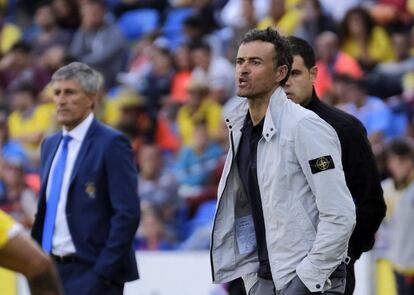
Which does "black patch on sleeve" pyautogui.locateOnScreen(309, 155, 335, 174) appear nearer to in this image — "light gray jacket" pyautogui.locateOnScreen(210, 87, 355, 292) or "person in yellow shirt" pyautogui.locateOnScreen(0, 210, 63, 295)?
"light gray jacket" pyautogui.locateOnScreen(210, 87, 355, 292)

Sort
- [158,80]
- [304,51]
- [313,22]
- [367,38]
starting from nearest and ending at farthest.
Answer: [304,51], [367,38], [313,22], [158,80]

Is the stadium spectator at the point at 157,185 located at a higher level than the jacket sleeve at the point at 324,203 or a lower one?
lower

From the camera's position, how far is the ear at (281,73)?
5.77 meters

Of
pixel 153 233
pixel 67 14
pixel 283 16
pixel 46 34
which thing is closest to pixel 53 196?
pixel 153 233

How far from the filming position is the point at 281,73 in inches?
228

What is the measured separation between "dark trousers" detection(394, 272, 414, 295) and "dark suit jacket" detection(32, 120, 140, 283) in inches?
160

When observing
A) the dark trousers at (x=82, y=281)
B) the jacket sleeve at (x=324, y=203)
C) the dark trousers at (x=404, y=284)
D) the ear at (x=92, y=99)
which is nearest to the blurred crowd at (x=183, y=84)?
the dark trousers at (x=404, y=284)

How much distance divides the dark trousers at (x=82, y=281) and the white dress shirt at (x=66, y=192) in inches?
4.1

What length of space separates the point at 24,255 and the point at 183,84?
1106 centimetres

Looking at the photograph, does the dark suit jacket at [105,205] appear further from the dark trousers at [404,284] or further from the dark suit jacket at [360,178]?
the dark trousers at [404,284]

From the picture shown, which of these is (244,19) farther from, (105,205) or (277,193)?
(277,193)

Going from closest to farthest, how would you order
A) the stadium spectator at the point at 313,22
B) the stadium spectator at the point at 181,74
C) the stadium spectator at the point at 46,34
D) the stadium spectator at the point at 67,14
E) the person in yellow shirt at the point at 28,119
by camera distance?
the stadium spectator at the point at 313,22 < the stadium spectator at the point at 181,74 < the person in yellow shirt at the point at 28,119 < the stadium spectator at the point at 46,34 < the stadium spectator at the point at 67,14

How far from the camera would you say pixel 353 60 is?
1368 cm

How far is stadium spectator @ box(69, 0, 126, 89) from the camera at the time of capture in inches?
650
